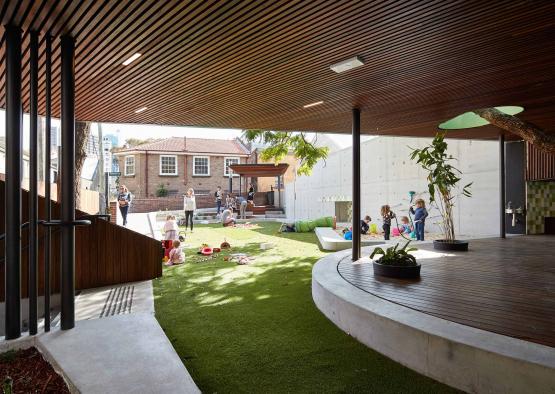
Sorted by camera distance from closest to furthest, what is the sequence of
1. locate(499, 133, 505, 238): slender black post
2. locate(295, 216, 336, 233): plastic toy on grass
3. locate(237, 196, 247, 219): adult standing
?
locate(499, 133, 505, 238): slender black post
locate(295, 216, 336, 233): plastic toy on grass
locate(237, 196, 247, 219): adult standing

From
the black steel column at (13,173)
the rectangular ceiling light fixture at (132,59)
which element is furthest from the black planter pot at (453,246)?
the black steel column at (13,173)

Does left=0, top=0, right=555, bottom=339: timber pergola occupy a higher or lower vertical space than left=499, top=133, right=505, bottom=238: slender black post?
higher

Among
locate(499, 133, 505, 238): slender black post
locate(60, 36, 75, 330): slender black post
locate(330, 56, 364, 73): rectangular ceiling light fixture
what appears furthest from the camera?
Result: locate(499, 133, 505, 238): slender black post

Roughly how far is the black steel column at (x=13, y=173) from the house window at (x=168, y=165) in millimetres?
26613

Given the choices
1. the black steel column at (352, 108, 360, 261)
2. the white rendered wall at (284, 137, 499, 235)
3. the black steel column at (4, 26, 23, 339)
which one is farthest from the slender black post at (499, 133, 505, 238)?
the black steel column at (4, 26, 23, 339)

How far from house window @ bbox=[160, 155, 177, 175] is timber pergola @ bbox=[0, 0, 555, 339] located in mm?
23494

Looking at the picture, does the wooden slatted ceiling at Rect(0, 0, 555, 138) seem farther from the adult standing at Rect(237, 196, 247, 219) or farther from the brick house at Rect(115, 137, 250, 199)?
the brick house at Rect(115, 137, 250, 199)

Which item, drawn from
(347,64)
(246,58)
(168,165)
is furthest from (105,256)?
(168,165)

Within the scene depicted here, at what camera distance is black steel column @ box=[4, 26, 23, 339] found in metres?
3.43

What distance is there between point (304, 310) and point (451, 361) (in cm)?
Answer: 224

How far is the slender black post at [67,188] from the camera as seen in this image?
3.54 m

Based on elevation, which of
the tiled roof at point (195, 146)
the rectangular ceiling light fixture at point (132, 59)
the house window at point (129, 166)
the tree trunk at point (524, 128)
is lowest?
the tree trunk at point (524, 128)

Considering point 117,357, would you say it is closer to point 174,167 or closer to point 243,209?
point 243,209

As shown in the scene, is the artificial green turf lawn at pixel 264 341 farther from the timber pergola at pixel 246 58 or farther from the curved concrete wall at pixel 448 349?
the timber pergola at pixel 246 58
